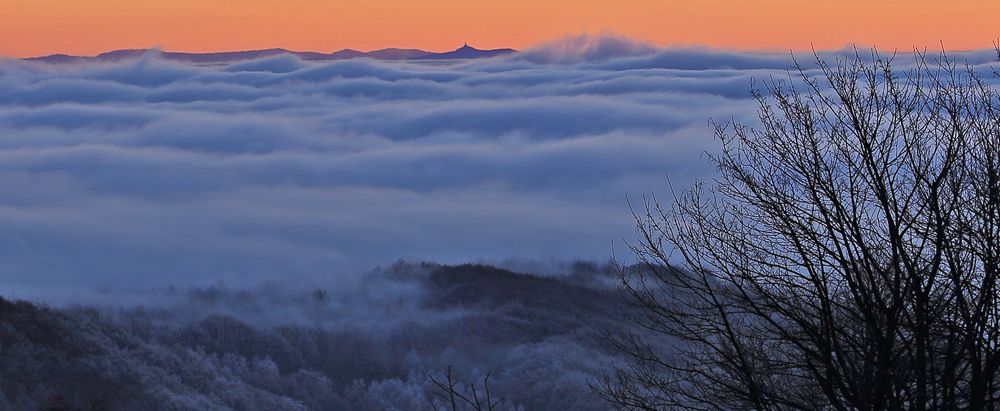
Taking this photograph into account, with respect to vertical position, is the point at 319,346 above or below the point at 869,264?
below

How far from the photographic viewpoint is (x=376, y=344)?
9812 cm

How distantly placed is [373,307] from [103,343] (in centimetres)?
3823

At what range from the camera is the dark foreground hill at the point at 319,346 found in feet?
231

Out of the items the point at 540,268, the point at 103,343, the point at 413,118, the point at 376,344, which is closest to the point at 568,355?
the point at 376,344

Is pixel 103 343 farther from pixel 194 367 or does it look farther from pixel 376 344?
pixel 376 344

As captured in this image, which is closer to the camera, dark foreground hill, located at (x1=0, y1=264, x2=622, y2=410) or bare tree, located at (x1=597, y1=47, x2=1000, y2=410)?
bare tree, located at (x1=597, y1=47, x2=1000, y2=410)

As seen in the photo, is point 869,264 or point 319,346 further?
point 319,346

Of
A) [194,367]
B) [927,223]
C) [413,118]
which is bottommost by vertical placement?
[194,367]

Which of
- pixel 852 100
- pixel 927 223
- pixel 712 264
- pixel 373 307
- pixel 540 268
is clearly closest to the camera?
pixel 927 223

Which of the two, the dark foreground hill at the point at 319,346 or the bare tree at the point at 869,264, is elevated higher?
the bare tree at the point at 869,264

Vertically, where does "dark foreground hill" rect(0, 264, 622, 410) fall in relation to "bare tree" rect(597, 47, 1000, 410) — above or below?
below

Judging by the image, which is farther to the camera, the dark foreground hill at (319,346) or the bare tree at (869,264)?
the dark foreground hill at (319,346)

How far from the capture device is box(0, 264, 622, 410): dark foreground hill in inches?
2773

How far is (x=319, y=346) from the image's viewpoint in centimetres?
9719
